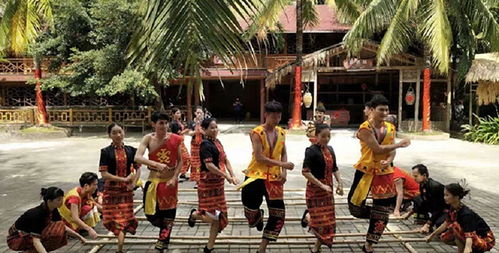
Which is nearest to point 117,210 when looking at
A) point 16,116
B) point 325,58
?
point 325,58

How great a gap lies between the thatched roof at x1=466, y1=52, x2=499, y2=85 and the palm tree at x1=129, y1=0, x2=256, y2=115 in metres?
14.4

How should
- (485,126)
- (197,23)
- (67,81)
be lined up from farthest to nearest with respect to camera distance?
(67,81), (485,126), (197,23)

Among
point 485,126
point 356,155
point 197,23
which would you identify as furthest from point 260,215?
point 485,126

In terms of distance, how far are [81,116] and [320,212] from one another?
17324mm

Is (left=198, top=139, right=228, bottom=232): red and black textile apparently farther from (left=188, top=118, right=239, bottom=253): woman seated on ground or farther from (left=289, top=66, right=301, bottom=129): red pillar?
(left=289, top=66, right=301, bottom=129): red pillar

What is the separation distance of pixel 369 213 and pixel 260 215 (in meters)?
1.21

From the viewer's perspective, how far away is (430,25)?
38.5 feet

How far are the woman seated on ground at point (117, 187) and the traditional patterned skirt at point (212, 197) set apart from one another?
76 cm

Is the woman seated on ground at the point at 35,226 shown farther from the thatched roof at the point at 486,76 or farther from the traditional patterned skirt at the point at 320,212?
the thatched roof at the point at 486,76

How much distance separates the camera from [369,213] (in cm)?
457

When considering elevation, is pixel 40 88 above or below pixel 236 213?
above

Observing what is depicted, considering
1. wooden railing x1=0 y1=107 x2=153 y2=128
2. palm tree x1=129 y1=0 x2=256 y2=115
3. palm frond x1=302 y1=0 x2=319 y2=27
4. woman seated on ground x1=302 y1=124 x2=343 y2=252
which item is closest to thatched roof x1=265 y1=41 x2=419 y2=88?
palm frond x1=302 y1=0 x2=319 y2=27

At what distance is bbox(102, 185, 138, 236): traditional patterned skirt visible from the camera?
4.42m

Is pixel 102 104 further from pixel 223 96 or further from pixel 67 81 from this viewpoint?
pixel 223 96
